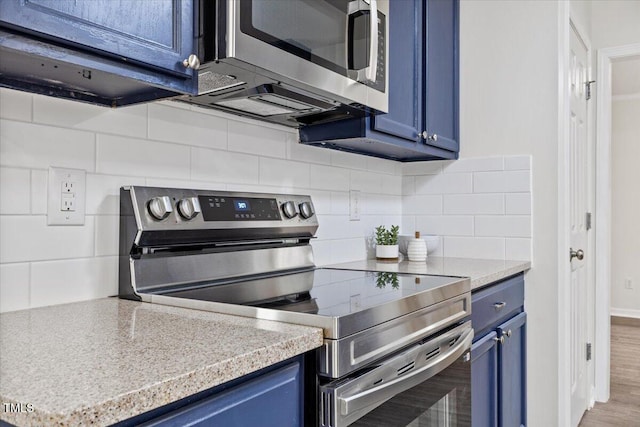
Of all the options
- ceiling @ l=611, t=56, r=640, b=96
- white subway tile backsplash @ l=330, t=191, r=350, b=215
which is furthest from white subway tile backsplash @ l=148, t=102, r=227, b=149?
ceiling @ l=611, t=56, r=640, b=96

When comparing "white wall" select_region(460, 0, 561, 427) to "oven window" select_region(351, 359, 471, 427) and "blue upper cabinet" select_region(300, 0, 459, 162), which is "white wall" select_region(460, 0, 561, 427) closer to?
"blue upper cabinet" select_region(300, 0, 459, 162)

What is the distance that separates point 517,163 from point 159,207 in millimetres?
1672

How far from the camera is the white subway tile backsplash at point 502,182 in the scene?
228cm

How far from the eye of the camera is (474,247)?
7.85ft

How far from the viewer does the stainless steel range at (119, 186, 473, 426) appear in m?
0.98

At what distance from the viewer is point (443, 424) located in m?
1.37

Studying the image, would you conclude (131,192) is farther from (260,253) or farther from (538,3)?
(538,3)

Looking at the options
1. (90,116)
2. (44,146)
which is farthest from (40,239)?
(90,116)

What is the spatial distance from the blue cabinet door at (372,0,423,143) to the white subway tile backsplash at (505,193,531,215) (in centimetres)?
57

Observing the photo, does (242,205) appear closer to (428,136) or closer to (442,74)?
(428,136)

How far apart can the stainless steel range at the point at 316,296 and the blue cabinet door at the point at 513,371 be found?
459 millimetres

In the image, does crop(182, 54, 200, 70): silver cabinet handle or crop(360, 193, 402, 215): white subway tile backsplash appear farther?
crop(360, 193, 402, 215): white subway tile backsplash

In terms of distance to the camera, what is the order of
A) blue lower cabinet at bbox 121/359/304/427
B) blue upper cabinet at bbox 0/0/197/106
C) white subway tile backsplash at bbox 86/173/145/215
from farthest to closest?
1. white subway tile backsplash at bbox 86/173/145/215
2. blue upper cabinet at bbox 0/0/197/106
3. blue lower cabinet at bbox 121/359/304/427

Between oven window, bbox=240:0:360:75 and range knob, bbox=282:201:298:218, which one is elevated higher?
oven window, bbox=240:0:360:75
